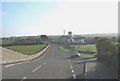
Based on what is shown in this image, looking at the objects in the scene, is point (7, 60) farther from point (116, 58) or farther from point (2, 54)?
point (116, 58)

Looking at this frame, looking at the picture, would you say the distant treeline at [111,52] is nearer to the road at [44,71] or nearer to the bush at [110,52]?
the bush at [110,52]

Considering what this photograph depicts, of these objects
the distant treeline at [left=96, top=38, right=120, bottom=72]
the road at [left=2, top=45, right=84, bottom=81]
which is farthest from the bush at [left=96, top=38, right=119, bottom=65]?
the road at [left=2, top=45, right=84, bottom=81]

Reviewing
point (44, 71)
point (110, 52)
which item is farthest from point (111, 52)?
point (44, 71)

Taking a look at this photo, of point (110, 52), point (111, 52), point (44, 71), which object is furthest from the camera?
point (44, 71)

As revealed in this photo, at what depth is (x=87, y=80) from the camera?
18.5m

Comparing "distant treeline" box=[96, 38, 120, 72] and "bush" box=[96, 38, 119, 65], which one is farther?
"bush" box=[96, 38, 119, 65]

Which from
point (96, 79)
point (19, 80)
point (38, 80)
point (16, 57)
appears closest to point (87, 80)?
point (96, 79)

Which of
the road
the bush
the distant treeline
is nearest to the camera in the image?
the road

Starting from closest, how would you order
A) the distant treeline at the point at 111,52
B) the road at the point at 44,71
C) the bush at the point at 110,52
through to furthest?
the road at the point at 44,71 → the distant treeline at the point at 111,52 → the bush at the point at 110,52

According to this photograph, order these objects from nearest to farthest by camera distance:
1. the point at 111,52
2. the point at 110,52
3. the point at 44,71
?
the point at 111,52 < the point at 110,52 < the point at 44,71

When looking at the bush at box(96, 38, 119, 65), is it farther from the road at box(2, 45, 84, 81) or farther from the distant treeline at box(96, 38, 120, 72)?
the road at box(2, 45, 84, 81)

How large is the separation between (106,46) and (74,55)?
34.6m

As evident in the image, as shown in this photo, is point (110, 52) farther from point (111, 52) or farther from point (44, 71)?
point (44, 71)

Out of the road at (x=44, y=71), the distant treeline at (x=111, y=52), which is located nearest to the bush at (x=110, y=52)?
the distant treeline at (x=111, y=52)
